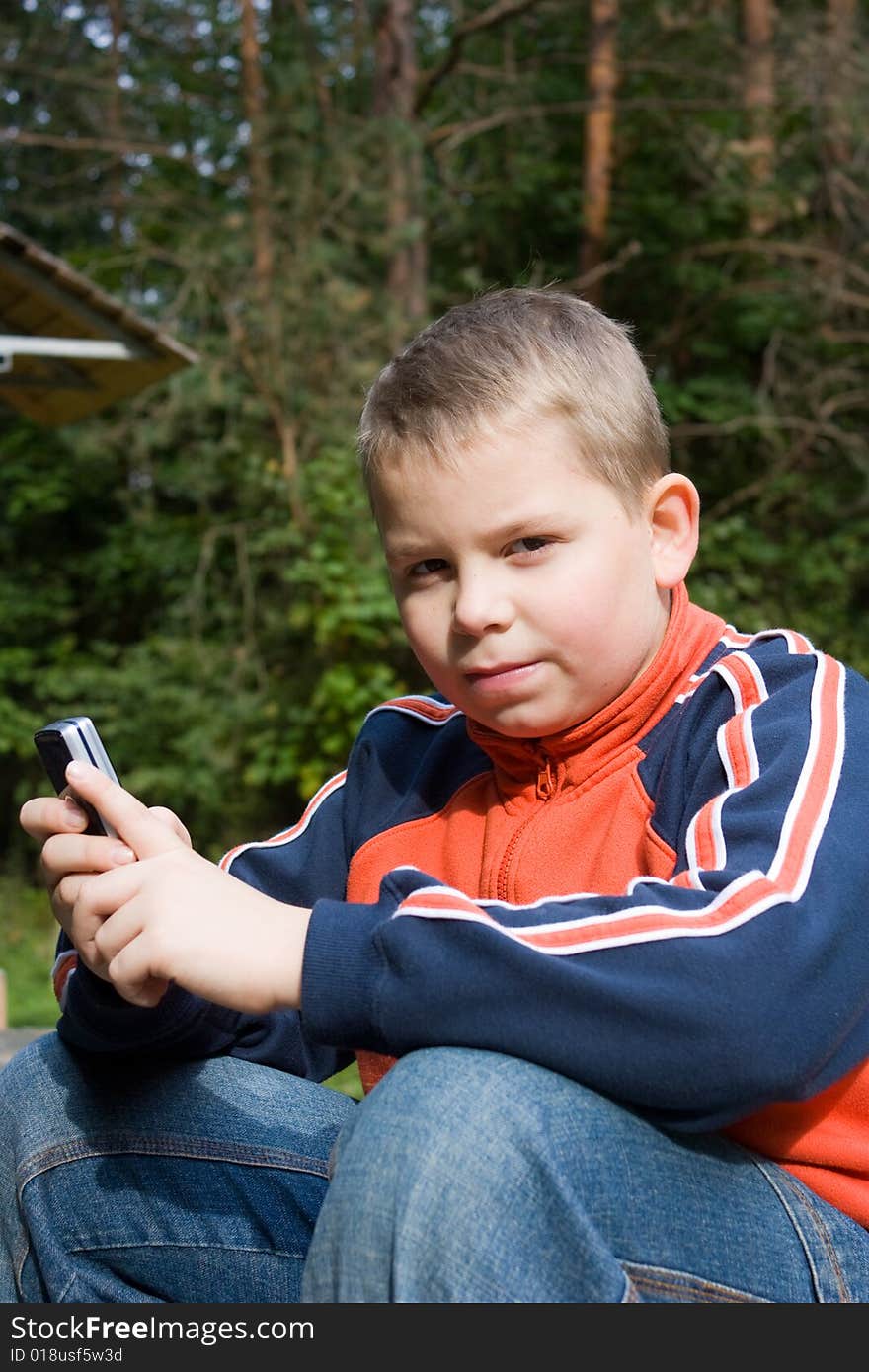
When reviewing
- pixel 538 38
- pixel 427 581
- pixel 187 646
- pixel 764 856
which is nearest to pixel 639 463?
pixel 427 581

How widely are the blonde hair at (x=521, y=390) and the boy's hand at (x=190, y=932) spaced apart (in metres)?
0.50

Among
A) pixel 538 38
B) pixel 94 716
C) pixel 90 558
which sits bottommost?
pixel 94 716

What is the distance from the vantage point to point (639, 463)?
149cm

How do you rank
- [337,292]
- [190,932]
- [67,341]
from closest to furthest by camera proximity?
[190,932]
[67,341]
[337,292]

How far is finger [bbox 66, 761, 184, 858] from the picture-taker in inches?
50.6

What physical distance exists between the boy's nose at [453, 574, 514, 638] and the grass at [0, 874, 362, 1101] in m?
2.14

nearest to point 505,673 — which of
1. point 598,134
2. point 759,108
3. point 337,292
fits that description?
point 337,292

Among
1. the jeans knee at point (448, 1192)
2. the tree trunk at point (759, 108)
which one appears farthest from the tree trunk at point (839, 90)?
the jeans knee at point (448, 1192)

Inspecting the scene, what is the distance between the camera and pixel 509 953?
1059 millimetres

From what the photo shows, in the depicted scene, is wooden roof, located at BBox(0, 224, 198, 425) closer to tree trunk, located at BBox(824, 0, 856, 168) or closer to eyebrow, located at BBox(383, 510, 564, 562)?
eyebrow, located at BBox(383, 510, 564, 562)

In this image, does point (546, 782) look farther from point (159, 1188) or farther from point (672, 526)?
point (159, 1188)

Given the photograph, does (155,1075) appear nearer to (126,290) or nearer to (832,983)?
(832,983)

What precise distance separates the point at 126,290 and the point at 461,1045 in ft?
27.0

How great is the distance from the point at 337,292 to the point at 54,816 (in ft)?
21.3
